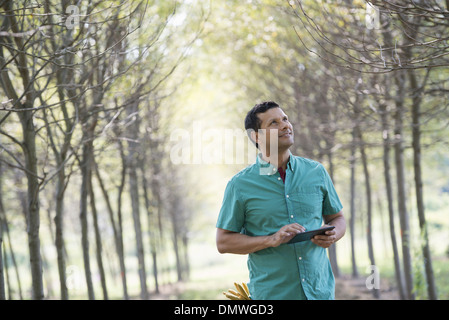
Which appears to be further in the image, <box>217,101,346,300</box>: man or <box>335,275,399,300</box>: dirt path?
<box>335,275,399,300</box>: dirt path

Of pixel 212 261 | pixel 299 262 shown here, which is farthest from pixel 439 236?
pixel 299 262

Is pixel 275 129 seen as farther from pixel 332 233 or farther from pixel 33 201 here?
pixel 33 201

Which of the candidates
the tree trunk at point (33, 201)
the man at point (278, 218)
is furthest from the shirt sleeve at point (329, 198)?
the tree trunk at point (33, 201)

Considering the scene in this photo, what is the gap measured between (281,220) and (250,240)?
0.21 meters

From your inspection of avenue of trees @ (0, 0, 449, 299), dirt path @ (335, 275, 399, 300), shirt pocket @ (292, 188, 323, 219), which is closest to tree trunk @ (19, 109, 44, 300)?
avenue of trees @ (0, 0, 449, 299)

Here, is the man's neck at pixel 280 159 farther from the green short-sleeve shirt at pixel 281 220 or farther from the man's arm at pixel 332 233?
the man's arm at pixel 332 233

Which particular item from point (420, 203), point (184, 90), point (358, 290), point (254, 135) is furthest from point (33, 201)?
point (184, 90)

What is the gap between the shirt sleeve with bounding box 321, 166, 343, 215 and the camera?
289 centimetres

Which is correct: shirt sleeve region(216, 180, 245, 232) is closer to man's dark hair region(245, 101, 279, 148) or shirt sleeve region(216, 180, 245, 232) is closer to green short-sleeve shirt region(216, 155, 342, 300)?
green short-sleeve shirt region(216, 155, 342, 300)

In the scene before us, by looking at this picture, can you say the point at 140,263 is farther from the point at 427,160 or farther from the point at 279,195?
the point at 427,160

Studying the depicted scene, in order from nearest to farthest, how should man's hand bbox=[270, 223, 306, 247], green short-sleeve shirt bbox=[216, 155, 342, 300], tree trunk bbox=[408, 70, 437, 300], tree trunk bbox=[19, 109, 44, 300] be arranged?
man's hand bbox=[270, 223, 306, 247], green short-sleeve shirt bbox=[216, 155, 342, 300], tree trunk bbox=[19, 109, 44, 300], tree trunk bbox=[408, 70, 437, 300]
